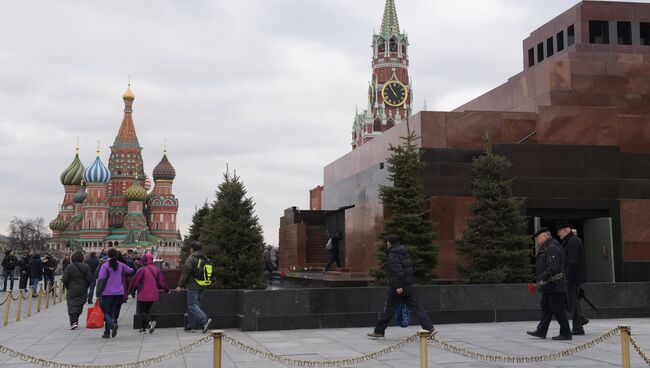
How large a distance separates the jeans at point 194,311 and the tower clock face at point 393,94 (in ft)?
349

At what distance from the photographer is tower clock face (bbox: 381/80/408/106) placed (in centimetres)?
11744

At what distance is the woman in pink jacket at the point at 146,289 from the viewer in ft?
42.6

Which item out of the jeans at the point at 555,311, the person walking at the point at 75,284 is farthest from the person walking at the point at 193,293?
the jeans at the point at 555,311

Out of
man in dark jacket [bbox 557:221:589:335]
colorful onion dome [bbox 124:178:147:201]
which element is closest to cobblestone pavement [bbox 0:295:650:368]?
man in dark jacket [bbox 557:221:589:335]

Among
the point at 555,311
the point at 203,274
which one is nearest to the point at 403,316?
the point at 555,311

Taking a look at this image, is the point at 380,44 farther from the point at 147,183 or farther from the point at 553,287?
the point at 553,287

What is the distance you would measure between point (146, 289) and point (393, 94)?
107242 millimetres

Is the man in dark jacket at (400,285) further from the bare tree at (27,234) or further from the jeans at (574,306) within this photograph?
the bare tree at (27,234)

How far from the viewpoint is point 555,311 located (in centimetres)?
1081

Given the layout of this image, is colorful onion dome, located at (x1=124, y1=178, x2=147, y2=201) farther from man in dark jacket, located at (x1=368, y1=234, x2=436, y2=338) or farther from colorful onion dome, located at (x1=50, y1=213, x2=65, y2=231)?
man in dark jacket, located at (x1=368, y1=234, x2=436, y2=338)

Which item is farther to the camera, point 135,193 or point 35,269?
point 135,193

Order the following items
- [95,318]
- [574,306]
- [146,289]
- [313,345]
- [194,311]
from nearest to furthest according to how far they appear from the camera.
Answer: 1. [313,345]
2. [574,306]
3. [194,311]
4. [146,289]
5. [95,318]

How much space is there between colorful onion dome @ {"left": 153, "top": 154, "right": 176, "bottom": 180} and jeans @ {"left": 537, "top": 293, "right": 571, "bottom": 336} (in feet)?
356

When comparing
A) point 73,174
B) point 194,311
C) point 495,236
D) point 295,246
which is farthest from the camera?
point 73,174
